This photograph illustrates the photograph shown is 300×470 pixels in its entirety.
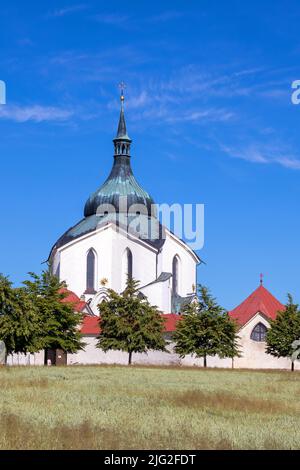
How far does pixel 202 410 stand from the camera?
2170cm

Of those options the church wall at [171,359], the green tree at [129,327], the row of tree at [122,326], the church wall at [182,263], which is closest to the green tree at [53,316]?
the row of tree at [122,326]

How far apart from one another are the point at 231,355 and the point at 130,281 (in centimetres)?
1276

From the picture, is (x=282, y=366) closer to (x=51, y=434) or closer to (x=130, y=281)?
(x=130, y=281)

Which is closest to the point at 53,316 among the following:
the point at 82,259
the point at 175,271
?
the point at 82,259

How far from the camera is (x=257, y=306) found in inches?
3132

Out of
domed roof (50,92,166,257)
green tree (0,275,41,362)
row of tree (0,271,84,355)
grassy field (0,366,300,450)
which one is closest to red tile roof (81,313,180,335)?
domed roof (50,92,166,257)

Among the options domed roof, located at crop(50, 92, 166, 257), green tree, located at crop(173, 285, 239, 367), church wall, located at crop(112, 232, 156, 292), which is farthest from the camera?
domed roof, located at crop(50, 92, 166, 257)

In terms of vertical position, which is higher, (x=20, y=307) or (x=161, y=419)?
(x=20, y=307)

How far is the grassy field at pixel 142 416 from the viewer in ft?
50.3

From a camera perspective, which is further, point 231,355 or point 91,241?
point 91,241

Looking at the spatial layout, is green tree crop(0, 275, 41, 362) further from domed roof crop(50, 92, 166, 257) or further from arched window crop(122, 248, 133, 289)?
domed roof crop(50, 92, 166, 257)

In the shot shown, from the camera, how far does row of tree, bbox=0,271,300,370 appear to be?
54719 mm
